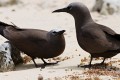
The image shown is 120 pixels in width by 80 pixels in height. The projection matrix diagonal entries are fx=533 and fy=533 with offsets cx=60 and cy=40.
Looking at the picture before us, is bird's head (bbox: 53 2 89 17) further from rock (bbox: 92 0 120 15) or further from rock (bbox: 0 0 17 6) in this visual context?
rock (bbox: 0 0 17 6)

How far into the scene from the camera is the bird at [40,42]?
352 inches

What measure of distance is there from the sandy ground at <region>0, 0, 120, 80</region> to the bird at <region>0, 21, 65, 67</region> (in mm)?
242

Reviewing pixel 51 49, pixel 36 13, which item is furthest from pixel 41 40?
pixel 36 13

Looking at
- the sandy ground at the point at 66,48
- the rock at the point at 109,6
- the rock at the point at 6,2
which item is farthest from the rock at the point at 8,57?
the rock at the point at 6,2

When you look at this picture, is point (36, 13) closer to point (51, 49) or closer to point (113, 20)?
point (113, 20)

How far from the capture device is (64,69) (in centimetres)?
839

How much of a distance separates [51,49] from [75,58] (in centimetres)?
73

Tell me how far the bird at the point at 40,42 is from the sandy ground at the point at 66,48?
0.79ft

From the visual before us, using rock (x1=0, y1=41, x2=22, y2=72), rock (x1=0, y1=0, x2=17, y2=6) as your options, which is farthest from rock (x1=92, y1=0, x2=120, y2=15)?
rock (x1=0, y1=41, x2=22, y2=72)

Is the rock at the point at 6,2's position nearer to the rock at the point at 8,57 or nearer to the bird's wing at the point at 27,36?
the rock at the point at 8,57

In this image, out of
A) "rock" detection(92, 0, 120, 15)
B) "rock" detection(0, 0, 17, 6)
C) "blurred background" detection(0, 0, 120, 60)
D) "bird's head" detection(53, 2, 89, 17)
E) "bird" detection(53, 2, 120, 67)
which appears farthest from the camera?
"rock" detection(0, 0, 17, 6)

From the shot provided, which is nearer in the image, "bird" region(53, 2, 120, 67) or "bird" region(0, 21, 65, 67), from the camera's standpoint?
"bird" region(53, 2, 120, 67)

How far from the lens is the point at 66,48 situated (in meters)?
10.5

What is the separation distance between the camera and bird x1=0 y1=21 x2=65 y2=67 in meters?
8.95
